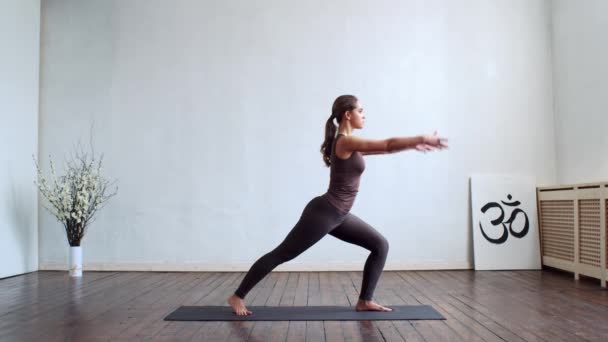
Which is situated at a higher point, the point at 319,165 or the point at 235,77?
the point at 235,77


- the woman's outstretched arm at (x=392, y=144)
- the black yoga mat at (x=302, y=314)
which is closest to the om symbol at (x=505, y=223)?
Result: the black yoga mat at (x=302, y=314)

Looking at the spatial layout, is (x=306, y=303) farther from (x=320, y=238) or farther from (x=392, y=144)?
(x=392, y=144)

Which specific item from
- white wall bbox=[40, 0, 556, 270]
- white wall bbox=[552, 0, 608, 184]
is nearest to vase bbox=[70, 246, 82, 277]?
white wall bbox=[40, 0, 556, 270]

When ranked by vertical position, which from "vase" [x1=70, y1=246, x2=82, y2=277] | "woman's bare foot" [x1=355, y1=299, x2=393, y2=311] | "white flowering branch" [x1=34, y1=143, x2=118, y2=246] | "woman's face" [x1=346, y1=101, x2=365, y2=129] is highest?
"woman's face" [x1=346, y1=101, x2=365, y2=129]

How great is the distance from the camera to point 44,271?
18.1ft

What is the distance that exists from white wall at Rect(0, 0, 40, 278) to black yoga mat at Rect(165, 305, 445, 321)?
257 centimetres

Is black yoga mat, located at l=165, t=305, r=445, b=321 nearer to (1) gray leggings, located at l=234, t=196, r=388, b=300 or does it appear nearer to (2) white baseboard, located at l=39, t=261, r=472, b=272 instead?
(1) gray leggings, located at l=234, t=196, r=388, b=300

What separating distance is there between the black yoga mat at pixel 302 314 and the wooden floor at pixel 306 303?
85mm

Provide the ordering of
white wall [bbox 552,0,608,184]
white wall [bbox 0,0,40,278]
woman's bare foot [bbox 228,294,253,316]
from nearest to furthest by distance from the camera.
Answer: woman's bare foot [bbox 228,294,253,316]
white wall [bbox 552,0,608,184]
white wall [bbox 0,0,40,278]

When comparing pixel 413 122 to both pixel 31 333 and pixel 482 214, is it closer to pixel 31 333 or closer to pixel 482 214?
pixel 482 214

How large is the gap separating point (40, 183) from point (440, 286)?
12.9 feet

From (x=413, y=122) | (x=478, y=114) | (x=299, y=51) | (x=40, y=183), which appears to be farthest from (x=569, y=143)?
(x=40, y=183)

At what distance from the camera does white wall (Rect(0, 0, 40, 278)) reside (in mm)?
5094

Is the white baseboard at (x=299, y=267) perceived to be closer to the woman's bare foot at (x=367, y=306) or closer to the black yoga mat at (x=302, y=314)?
the black yoga mat at (x=302, y=314)
